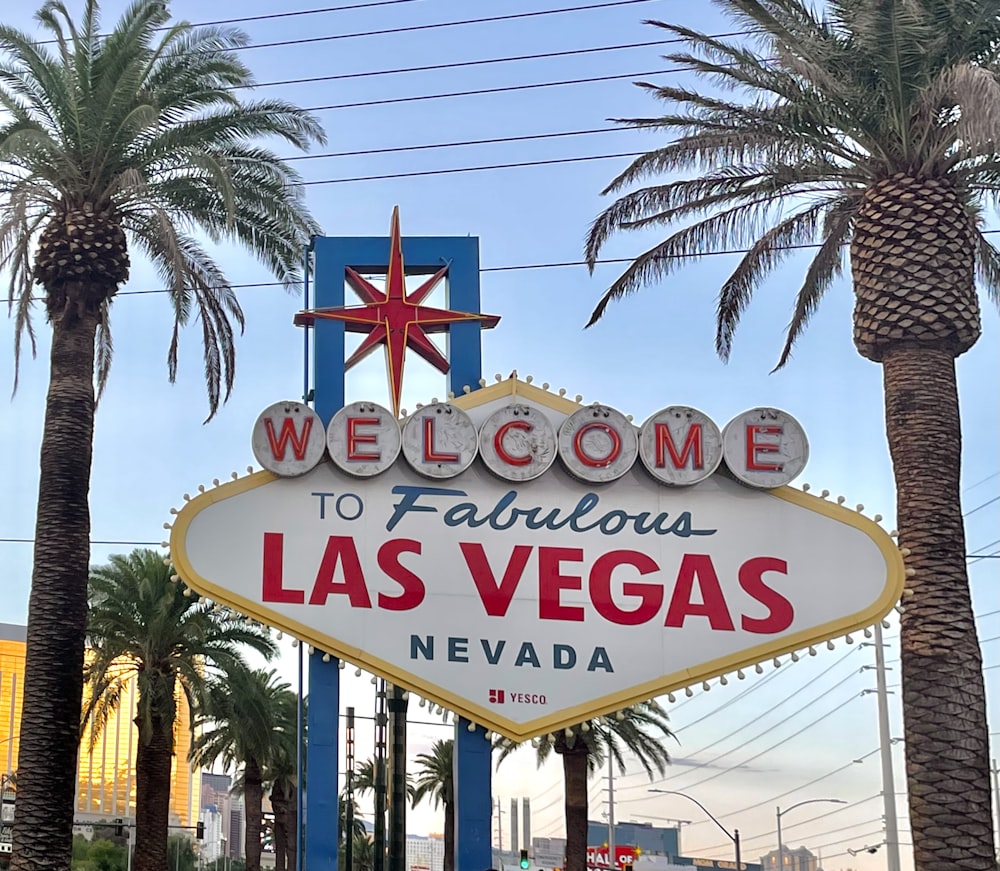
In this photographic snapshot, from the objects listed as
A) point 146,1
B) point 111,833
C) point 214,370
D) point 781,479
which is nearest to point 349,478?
point 781,479

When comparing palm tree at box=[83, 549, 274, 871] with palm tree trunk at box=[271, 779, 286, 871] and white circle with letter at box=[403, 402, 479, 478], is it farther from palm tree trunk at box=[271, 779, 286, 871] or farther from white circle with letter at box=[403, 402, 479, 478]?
palm tree trunk at box=[271, 779, 286, 871]

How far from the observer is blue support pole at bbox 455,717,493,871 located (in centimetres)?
1576

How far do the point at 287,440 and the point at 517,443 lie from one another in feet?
8.82

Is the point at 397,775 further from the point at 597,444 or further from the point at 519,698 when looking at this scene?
the point at 597,444

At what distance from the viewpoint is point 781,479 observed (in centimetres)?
1678

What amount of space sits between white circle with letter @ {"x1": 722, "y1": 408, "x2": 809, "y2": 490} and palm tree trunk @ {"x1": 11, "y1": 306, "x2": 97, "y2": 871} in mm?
8726

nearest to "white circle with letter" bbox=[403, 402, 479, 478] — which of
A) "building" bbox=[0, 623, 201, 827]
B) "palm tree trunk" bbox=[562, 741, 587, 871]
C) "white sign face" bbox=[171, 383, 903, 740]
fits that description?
"white sign face" bbox=[171, 383, 903, 740]

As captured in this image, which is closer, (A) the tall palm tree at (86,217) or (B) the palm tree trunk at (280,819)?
(A) the tall palm tree at (86,217)

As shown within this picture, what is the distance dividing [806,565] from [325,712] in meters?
5.74

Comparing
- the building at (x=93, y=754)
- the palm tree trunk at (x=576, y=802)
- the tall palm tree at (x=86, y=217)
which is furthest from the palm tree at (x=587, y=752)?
the building at (x=93, y=754)

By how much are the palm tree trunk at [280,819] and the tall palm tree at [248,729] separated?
151 inches

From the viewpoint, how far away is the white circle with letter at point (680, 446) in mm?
16828

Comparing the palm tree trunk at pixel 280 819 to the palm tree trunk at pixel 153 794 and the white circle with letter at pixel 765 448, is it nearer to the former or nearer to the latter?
the palm tree trunk at pixel 153 794

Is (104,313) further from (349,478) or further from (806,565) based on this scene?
(806,565)
